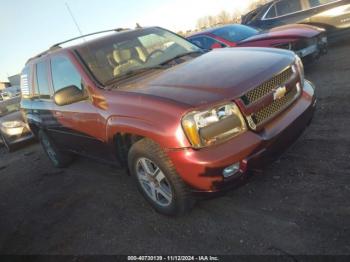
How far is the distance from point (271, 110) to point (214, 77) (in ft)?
1.99

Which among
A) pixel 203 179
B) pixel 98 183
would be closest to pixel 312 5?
pixel 98 183

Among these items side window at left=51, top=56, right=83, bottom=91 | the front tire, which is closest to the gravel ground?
the front tire

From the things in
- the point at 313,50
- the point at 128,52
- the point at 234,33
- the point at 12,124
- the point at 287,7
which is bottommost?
the point at 313,50

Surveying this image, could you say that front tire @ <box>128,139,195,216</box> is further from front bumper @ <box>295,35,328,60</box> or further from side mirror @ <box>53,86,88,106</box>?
front bumper @ <box>295,35,328,60</box>

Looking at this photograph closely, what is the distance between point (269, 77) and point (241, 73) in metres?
0.26

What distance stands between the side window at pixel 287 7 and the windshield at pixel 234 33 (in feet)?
4.96

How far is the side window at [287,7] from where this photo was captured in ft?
30.7

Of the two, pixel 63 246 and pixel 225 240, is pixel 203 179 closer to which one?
pixel 225 240

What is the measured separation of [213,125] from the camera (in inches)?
113

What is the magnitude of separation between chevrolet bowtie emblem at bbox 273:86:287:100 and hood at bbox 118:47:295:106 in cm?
16

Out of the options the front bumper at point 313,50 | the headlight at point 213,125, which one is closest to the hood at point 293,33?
the front bumper at point 313,50

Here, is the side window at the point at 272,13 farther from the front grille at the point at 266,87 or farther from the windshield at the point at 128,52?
the front grille at the point at 266,87

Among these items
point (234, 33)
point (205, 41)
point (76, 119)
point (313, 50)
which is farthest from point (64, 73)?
point (234, 33)

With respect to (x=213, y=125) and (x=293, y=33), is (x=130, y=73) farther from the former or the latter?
(x=293, y=33)
